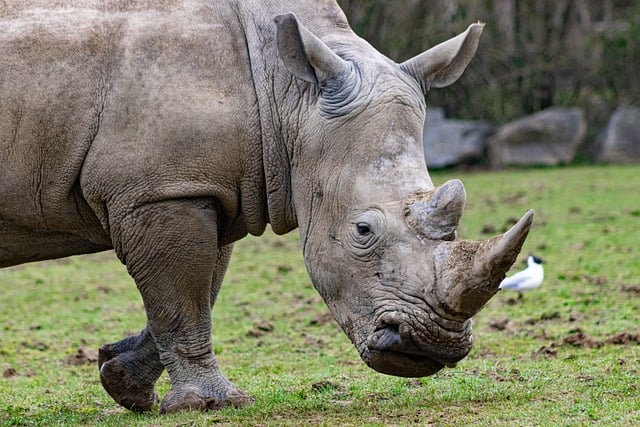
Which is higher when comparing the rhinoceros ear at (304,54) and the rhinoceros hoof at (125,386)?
the rhinoceros ear at (304,54)

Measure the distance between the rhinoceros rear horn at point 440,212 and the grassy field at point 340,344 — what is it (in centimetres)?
87

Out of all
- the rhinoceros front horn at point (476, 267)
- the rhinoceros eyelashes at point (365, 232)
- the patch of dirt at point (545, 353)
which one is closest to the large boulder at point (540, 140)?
the patch of dirt at point (545, 353)

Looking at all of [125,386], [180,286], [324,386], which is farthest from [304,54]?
[125,386]

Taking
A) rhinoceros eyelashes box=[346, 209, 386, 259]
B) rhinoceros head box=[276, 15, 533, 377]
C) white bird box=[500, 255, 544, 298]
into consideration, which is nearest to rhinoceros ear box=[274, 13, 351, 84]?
rhinoceros head box=[276, 15, 533, 377]

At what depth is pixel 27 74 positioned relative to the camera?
612cm

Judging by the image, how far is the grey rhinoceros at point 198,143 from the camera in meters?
5.86

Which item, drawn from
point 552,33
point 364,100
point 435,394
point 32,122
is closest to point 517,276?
point 435,394

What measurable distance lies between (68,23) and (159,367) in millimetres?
1880

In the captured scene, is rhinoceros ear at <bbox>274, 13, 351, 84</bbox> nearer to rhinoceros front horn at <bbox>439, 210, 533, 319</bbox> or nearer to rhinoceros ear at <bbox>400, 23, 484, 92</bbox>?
rhinoceros ear at <bbox>400, 23, 484, 92</bbox>

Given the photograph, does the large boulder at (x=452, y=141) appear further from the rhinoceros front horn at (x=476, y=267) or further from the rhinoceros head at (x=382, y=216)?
the rhinoceros front horn at (x=476, y=267)

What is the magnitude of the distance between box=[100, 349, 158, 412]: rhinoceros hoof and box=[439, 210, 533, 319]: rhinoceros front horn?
2.07 meters

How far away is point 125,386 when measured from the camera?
6.70 meters

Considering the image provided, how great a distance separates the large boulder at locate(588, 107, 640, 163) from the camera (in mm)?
21281

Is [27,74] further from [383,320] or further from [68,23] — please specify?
[383,320]
